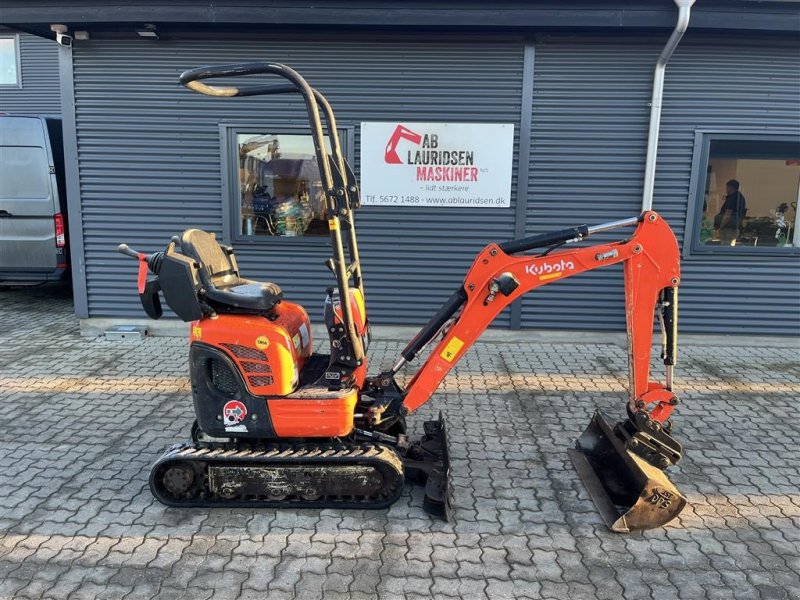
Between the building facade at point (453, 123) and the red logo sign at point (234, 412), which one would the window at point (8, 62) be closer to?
the building facade at point (453, 123)

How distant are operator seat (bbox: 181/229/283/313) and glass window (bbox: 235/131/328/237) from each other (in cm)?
332

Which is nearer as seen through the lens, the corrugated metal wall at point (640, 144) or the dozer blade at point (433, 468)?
the dozer blade at point (433, 468)

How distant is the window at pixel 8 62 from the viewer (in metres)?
11.3

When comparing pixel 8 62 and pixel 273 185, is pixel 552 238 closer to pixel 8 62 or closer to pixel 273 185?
pixel 273 185

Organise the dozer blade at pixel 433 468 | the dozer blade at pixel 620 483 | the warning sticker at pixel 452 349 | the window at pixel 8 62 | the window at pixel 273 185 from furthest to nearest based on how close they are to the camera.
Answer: the window at pixel 8 62 < the window at pixel 273 185 < the warning sticker at pixel 452 349 < the dozer blade at pixel 433 468 < the dozer blade at pixel 620 483

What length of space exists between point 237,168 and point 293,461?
15.4ft

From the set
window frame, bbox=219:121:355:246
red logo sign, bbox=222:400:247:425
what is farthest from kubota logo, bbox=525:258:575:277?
window frame, bbox=219:121:355:246

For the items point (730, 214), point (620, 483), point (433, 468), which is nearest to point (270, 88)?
point (433, 468)

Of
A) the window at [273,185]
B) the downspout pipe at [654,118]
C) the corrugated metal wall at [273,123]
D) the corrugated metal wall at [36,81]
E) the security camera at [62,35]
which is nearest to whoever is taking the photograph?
the downspout pipe at [654,118]

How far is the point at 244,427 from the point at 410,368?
10.1 feet

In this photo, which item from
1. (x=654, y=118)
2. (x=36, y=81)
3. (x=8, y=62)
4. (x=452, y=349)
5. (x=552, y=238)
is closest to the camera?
(x=552, y=238)

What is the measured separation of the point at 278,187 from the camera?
711 cm

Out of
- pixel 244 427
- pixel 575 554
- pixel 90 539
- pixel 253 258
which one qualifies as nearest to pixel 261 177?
pixel 253 258

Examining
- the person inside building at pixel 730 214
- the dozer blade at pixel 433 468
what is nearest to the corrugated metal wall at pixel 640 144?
the person inside building at pixel 730 214
